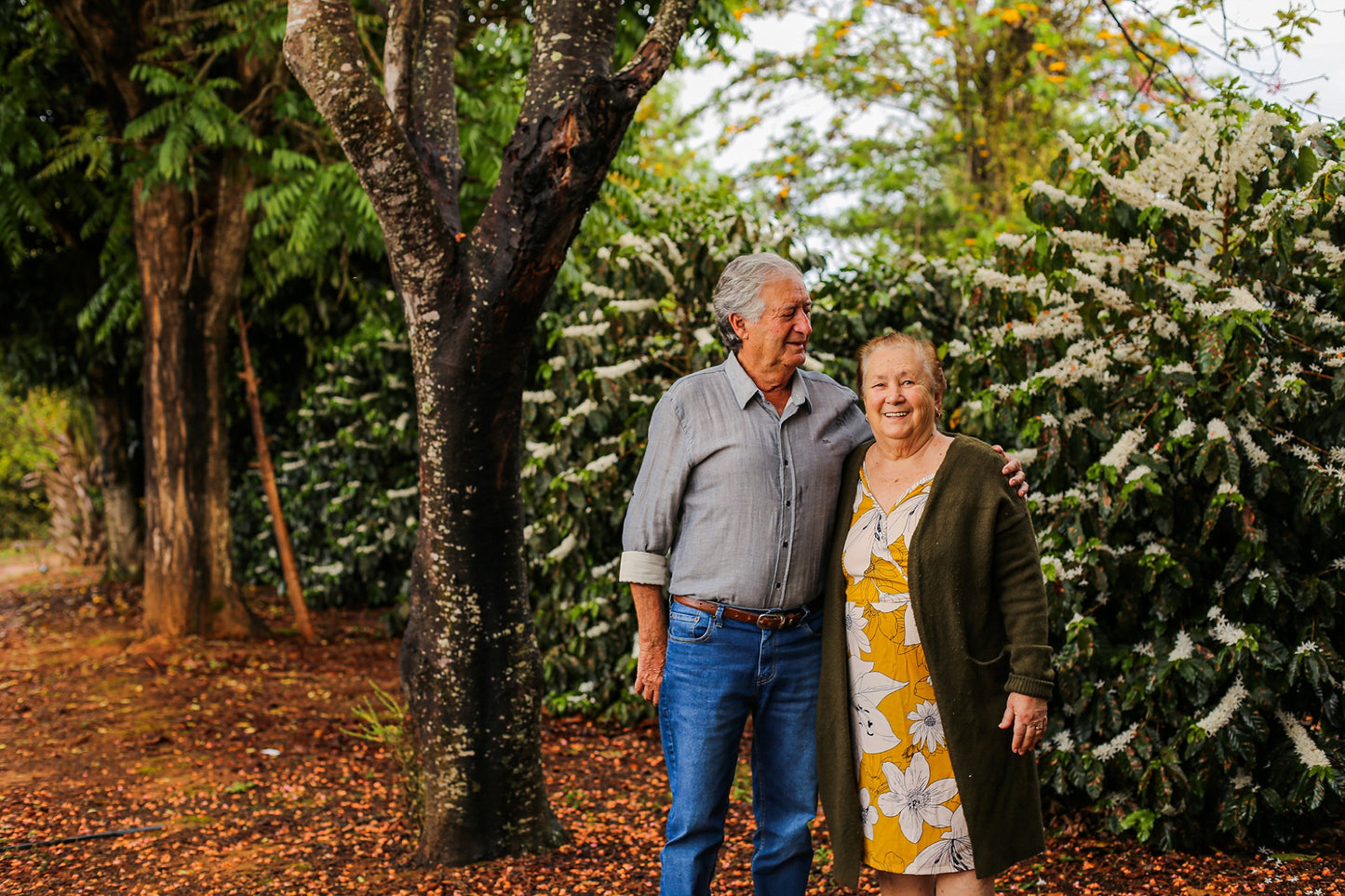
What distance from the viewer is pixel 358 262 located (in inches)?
361

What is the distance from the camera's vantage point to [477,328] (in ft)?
12.0

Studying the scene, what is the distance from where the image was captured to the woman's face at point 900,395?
2693 mm

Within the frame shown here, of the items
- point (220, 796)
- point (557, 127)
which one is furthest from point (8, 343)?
point (557, 127)

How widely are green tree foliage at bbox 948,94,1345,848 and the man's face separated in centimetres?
137

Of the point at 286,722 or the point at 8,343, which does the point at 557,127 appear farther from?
the point at 8,343

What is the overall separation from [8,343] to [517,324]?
9.22 m

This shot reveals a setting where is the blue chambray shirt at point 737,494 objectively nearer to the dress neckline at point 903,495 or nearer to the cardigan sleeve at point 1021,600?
the dress neckline at point 903,495

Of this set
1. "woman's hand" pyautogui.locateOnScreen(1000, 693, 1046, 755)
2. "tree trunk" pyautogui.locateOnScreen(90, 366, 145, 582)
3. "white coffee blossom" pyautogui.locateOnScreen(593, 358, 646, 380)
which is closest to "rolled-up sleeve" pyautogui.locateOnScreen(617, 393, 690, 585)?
"woman's hand" pyautogui.locateOnScreen(1000, 693, 1046, 755)

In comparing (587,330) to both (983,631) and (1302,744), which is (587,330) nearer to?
(983,631)

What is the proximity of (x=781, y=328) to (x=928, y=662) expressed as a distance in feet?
3.20

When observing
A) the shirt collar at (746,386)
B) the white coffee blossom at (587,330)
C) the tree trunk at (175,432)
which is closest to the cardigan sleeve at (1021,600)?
the shirt collar at (746,386)

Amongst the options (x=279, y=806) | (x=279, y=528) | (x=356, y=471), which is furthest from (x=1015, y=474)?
(x=356, y=471)

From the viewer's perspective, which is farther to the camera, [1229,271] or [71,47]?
[71,47]

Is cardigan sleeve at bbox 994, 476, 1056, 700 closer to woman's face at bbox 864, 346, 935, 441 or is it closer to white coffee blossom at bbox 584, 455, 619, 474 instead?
woman's face at bbox 864, 346, 935, 441
